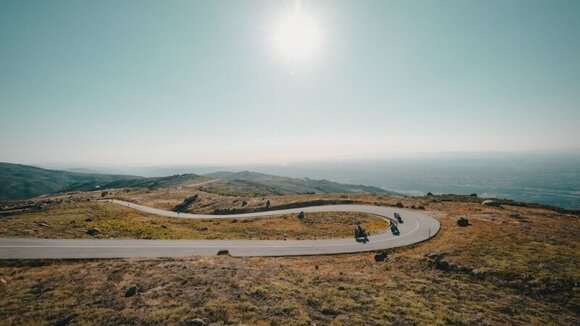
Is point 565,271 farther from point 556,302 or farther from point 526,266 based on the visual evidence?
point 556,302

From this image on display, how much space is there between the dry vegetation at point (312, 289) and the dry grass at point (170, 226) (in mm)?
11605

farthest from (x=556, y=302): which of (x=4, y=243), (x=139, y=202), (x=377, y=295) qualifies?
(x=139, y=202)

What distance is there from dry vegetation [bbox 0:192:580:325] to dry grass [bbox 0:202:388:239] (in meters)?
11.6

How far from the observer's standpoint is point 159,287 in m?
20.1

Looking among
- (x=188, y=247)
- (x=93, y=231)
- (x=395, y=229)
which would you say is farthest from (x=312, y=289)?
(x=93, y=231)

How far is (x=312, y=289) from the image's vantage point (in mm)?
21359

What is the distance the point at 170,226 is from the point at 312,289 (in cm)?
3715

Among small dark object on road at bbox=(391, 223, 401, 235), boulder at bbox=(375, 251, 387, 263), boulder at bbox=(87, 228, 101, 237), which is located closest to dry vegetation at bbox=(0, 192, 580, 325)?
boulder at bbox=(375, 251, 387, 263)

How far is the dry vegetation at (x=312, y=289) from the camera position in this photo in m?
16.9

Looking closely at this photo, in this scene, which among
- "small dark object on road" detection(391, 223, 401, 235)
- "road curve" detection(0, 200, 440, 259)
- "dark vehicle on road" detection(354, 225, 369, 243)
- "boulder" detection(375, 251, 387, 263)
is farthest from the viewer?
"small dark object on road" detection(391, 223, 401, 235)

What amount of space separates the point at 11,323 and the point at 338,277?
20757 mm

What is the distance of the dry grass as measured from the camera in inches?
1521

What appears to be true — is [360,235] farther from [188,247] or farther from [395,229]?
[188,247]

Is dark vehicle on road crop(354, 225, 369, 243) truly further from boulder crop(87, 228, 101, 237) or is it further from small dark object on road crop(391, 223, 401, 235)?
boulder crop(87, 228, 101, 237)
